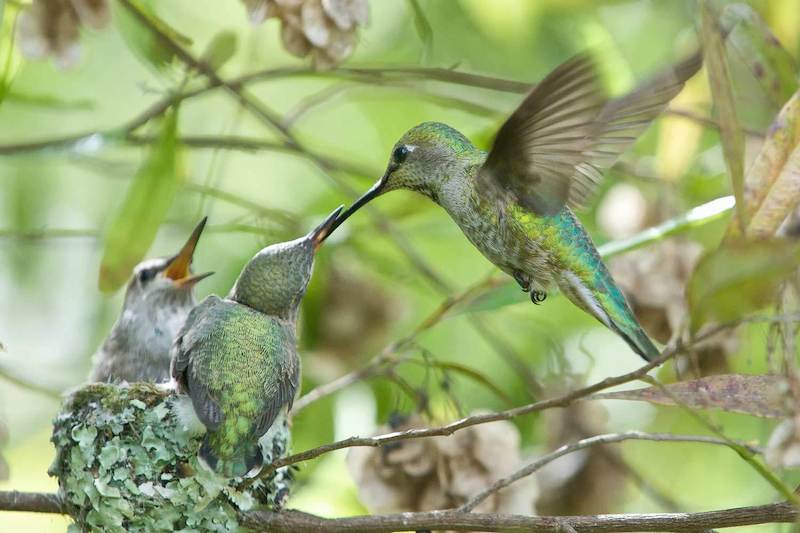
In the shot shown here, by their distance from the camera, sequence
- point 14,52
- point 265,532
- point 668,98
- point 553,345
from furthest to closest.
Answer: point 553,345 → point 14,52 → point 265,532 → point 668,98

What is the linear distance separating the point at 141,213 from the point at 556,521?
1.21 m

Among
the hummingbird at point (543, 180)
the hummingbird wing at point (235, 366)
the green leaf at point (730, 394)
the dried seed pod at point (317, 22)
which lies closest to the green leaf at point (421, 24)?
the dried seed pod at point (317, 22)

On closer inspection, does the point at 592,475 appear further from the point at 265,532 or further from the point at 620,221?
the point at 265,532

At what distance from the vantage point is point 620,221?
3637 mm

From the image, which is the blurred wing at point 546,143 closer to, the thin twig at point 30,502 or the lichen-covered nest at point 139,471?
the lichen-covered nest at point 139,471

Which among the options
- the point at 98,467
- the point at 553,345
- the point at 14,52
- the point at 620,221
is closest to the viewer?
the point at 98,467

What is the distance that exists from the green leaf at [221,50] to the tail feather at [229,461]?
0.99m

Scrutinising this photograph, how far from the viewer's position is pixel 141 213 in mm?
2672

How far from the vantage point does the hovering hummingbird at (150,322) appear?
334 centimetres

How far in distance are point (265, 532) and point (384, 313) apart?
1.44 m

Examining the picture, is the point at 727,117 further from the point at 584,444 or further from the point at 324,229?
the point at 324,229

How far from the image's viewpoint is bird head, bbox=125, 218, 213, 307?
11.5 feet

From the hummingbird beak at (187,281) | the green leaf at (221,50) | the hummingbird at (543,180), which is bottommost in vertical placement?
the hummingbird at (543,180)

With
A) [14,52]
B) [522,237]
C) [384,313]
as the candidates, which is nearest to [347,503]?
[384,313]
